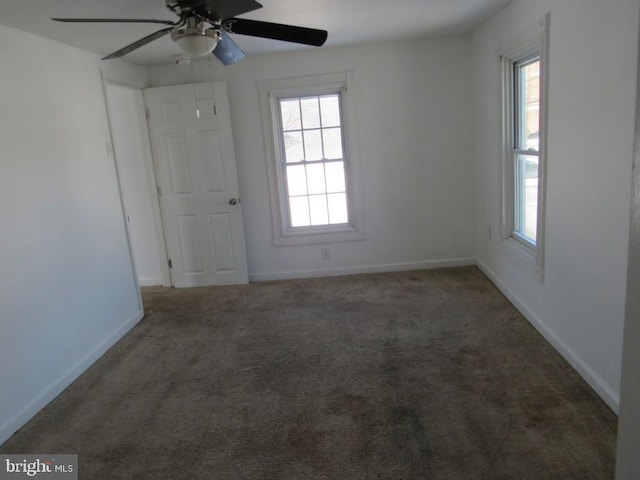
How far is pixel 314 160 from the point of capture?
5.01m

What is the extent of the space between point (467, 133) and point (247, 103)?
2.32 meters

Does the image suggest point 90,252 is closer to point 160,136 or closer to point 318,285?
point 160,136

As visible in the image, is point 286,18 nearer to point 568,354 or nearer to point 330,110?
point 330,110

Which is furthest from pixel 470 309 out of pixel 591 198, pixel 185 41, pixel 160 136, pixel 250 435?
pixel 160 136

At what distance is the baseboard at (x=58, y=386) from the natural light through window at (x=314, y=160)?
211 centimetres

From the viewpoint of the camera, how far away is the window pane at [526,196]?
361 cm

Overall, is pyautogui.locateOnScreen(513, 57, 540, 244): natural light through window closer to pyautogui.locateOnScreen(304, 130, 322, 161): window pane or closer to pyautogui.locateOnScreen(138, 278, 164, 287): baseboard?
pyautogui.locateOnScreen(304, 130, 322, 161): window pane

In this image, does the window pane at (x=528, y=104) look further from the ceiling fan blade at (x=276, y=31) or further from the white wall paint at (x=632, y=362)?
the white wall paint at (x=632, y=362)

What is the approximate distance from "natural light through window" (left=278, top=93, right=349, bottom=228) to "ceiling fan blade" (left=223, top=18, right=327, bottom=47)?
93.4 inches

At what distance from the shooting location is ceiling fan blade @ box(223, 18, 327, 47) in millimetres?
2418

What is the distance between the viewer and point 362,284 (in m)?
4.82

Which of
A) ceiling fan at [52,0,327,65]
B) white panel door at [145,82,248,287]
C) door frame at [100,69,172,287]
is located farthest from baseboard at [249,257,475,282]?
ceiling fan at [52,0,327,65]

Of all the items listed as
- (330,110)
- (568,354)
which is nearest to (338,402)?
(568,354)

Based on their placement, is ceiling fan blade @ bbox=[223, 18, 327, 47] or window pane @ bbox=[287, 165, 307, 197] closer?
ceiling fan blade @ bbox=[223, 18, 327, 47]
